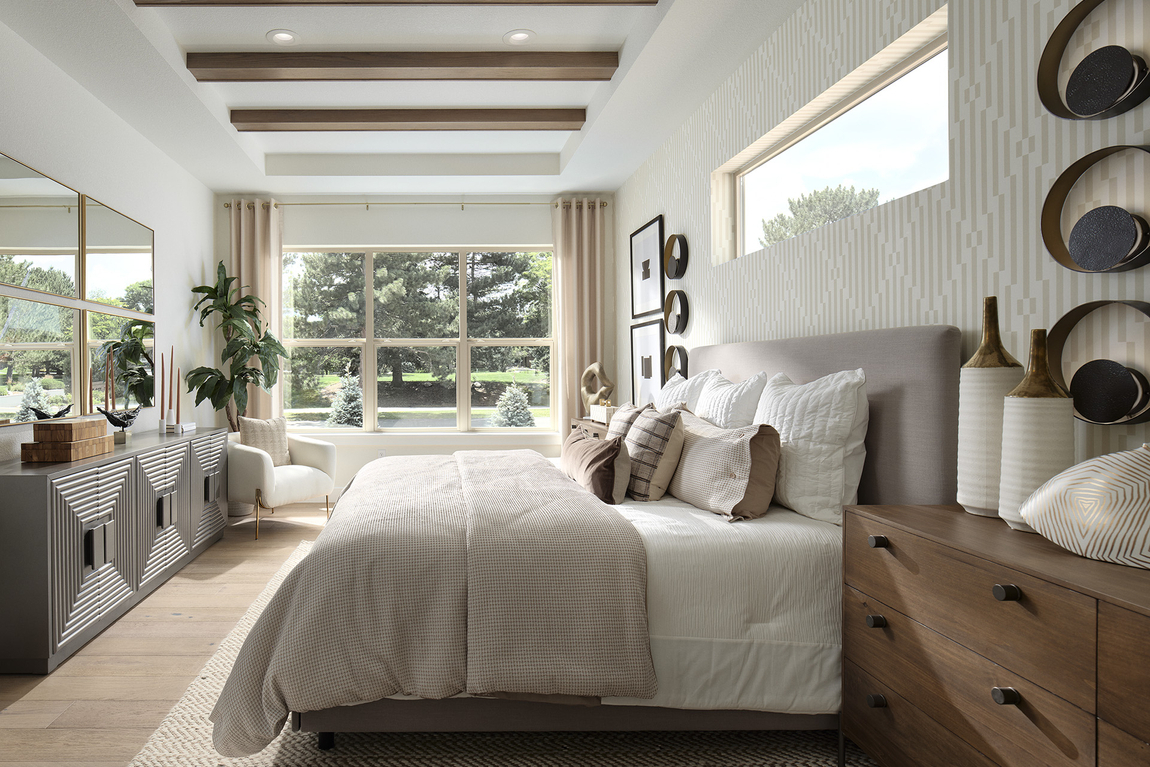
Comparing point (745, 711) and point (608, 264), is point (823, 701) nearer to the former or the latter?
point (745, 711)

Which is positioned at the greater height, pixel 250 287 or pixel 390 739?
pixel 250 287

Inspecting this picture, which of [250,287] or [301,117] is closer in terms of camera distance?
[301,117]

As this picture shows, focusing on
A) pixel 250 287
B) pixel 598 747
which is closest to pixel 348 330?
pixel 250 287

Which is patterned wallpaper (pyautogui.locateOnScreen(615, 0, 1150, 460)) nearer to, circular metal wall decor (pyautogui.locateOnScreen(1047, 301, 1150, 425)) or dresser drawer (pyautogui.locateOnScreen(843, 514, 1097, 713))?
circular metal wall decor (pyautogui.locateOnScreen(1047, 301, 1150, 425))

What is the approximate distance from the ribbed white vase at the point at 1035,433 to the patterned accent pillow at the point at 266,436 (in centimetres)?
441

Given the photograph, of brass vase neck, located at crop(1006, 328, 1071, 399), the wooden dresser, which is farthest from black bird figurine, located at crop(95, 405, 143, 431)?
brass vase neck, located at crop(1006, 328, 1071, 399)

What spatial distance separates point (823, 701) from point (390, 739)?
123 centimetres

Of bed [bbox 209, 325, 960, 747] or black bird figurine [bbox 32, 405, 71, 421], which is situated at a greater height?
black bird figurine [bbox 32, 405, 71, 421]

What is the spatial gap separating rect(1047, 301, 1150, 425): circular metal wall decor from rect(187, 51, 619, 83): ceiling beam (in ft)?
8.67

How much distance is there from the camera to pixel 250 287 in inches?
212

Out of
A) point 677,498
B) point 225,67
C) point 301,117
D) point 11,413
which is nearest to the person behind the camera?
point 677,498

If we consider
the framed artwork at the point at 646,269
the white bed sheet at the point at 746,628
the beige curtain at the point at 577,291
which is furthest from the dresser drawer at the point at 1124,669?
the beige curtain at the point at 577,291

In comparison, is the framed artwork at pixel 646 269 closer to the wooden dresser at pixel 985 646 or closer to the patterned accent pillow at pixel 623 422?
the patterned accent pillow at pixel 623 422

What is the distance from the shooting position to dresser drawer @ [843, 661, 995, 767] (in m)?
1.35
